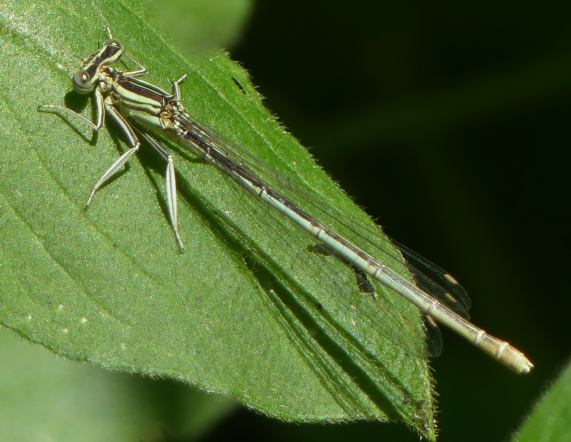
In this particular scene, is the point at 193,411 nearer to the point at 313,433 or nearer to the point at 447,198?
the point at 313,433

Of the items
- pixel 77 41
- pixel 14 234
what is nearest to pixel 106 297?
pixel 14 234

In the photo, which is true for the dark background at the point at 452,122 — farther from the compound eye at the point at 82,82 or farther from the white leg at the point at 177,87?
the compound eye at the point at 82,82

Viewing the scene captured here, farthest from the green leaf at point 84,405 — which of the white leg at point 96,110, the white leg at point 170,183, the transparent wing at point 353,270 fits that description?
the white leg at point 96,110

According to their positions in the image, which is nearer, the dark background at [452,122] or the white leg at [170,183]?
the white leg at [170,183]

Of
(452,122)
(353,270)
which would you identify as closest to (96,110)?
(353,270)

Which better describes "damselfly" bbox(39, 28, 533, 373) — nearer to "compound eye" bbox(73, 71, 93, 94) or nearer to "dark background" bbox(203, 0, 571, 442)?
"compound eye" bbox(73, 71, 93, 94)

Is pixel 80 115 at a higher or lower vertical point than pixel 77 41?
lower
